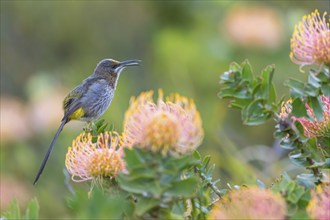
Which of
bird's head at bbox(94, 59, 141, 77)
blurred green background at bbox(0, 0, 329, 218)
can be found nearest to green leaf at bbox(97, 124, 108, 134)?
bird's head at bbox(94, 59, 141, 77)

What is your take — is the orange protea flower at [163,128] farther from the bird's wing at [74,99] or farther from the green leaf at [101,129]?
the bird's wing at [74,99]

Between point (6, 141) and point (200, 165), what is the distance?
501 cm

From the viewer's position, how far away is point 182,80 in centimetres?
783

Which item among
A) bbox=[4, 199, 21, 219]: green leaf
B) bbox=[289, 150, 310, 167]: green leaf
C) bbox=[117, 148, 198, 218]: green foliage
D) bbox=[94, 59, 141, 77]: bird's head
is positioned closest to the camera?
bbox=[117, 148, 198, 218]: green foliage

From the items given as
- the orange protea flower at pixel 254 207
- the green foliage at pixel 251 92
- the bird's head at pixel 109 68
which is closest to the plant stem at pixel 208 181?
the green foliage at pixel 251 92

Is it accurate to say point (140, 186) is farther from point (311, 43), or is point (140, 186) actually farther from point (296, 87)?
point (311, 43)

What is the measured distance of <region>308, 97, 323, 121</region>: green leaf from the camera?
242 centimetres

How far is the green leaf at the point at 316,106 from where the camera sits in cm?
242

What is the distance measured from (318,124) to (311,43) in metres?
0.26

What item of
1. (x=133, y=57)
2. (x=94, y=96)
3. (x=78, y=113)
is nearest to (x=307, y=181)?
(x=78, y=113)

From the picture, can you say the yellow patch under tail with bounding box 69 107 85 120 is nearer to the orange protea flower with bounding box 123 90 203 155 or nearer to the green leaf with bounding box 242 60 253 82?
the green leaf with bounding box 242 60 253 82

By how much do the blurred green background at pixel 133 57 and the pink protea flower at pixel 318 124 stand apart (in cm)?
276

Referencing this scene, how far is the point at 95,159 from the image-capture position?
8.27 ft

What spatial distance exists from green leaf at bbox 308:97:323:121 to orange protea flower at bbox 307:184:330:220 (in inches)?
13.1
